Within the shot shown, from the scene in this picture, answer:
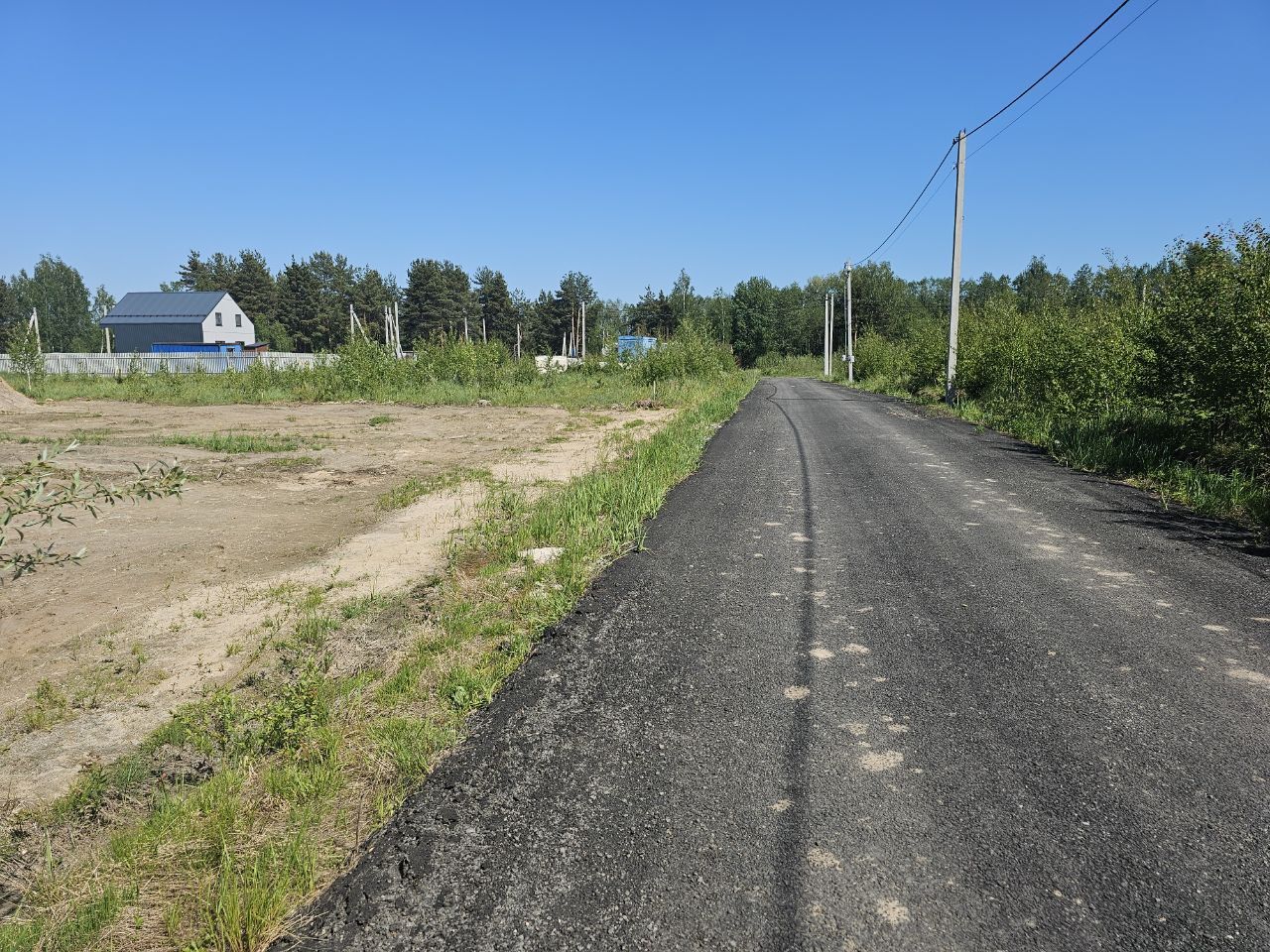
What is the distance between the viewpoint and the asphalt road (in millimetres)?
2225

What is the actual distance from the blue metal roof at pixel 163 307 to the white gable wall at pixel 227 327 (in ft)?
1.65

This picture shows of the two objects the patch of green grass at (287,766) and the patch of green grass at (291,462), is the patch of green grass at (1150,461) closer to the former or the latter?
the patch of green grass at (287,766)

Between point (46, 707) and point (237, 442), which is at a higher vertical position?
point (237, 442)

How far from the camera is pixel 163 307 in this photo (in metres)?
68.3

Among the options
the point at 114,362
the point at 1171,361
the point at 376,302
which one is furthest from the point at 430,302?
the point at 1171,361

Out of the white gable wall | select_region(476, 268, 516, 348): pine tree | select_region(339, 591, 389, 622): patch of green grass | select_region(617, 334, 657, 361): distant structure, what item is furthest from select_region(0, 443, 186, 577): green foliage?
select_region(476, 268, 516, 348): pine tree

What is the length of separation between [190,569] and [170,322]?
7305cm

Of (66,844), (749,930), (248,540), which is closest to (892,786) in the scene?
(749,930)

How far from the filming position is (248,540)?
7559 mm

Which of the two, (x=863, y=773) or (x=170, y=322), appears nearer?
(x=863, y=773)

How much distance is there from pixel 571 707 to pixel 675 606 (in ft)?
4.94

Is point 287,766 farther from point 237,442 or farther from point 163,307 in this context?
point 163,307

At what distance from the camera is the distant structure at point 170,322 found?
67312 millimetres

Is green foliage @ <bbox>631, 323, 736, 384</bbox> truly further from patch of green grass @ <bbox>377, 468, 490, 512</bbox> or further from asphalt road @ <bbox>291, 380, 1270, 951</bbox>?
asphalt road @ <bbox>291, 380, 1270, 951</bbox>
